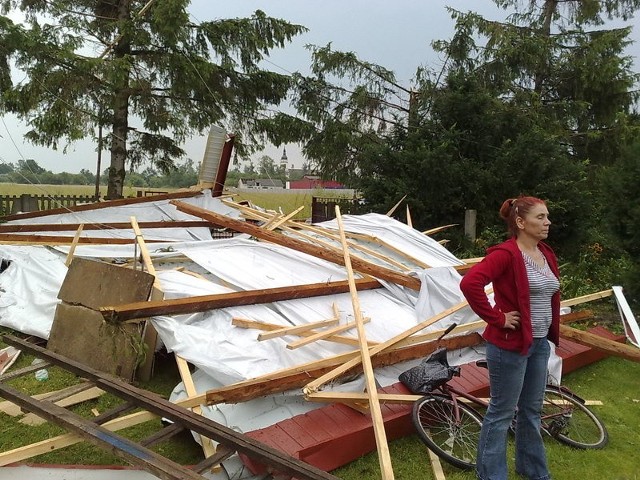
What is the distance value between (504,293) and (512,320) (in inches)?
6.4

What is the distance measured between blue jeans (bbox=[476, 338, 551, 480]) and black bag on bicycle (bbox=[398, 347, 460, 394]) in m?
0.66

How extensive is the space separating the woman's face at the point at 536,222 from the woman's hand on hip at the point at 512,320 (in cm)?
46

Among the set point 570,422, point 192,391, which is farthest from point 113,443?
point 570,422

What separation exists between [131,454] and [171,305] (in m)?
1.70

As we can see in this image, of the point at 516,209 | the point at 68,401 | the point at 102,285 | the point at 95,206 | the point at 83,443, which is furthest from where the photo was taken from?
the point at 95,206

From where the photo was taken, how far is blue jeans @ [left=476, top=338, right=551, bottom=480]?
8.91 feet

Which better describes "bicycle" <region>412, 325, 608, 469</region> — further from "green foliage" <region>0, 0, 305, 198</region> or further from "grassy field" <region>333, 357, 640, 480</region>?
"green foliage" <region>0, 0, 305, 198</region>

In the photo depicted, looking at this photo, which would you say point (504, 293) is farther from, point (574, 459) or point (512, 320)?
point (574, 459)

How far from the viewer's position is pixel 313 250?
5.95 metres

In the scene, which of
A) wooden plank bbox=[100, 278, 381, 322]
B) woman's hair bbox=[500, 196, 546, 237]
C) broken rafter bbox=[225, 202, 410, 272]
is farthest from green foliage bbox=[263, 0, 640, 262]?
woman's hair bbox=[500, 196, 546, 237]

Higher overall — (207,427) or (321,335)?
(321,335)

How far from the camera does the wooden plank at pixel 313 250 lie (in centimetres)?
546

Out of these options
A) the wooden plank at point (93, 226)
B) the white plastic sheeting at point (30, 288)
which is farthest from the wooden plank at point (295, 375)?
the wooden plank at point (93, 226)

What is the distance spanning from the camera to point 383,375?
4219 mm
